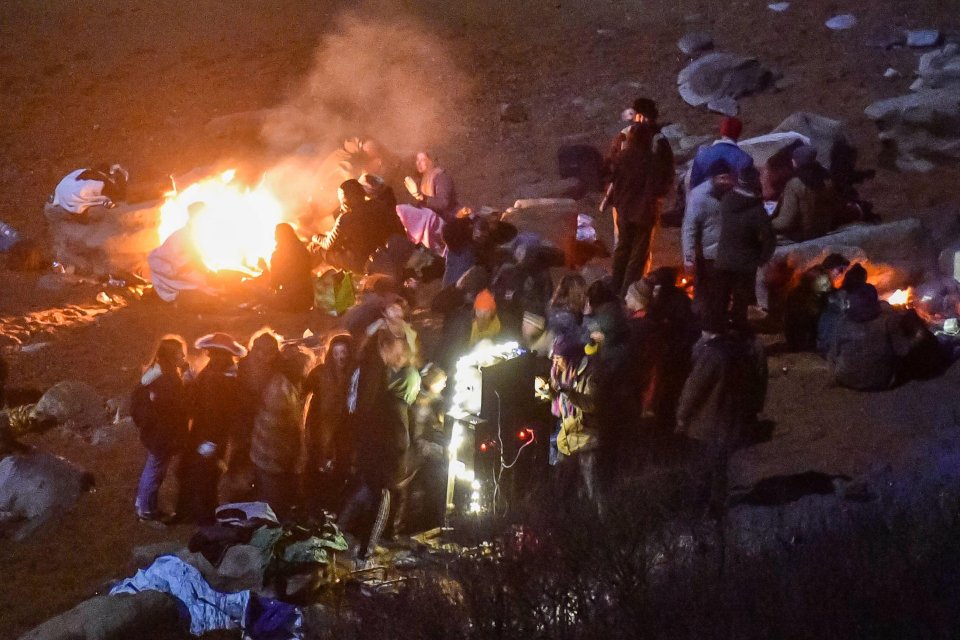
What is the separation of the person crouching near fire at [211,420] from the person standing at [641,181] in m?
4.12

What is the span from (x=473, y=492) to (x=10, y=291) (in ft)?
26.3

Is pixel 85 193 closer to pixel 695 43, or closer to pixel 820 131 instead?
pixel 820 131

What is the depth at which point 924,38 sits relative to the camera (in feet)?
59.6

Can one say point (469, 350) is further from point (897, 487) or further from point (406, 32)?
point (406, 32)

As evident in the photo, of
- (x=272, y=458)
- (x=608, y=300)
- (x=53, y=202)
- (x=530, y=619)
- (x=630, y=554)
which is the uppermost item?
(x=53, y=202)

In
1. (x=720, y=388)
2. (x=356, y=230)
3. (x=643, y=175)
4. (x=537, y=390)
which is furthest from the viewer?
(x=356, y=230)

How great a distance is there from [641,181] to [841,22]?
1079 centimetres

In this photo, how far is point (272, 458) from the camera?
8.18 metres

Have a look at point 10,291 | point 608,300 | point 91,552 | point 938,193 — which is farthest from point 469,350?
point 938,193

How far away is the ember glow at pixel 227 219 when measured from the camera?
13.0 m

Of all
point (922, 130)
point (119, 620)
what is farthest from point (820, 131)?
point (119, 620)

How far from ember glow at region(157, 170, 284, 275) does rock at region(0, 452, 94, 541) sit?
13.6ft

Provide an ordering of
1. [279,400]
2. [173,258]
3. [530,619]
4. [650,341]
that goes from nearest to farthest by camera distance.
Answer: [530,619] < [279,400] < [650,341] < [173,258]

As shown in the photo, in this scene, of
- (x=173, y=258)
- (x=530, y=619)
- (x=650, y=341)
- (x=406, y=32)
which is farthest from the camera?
(x=406, y=32)
